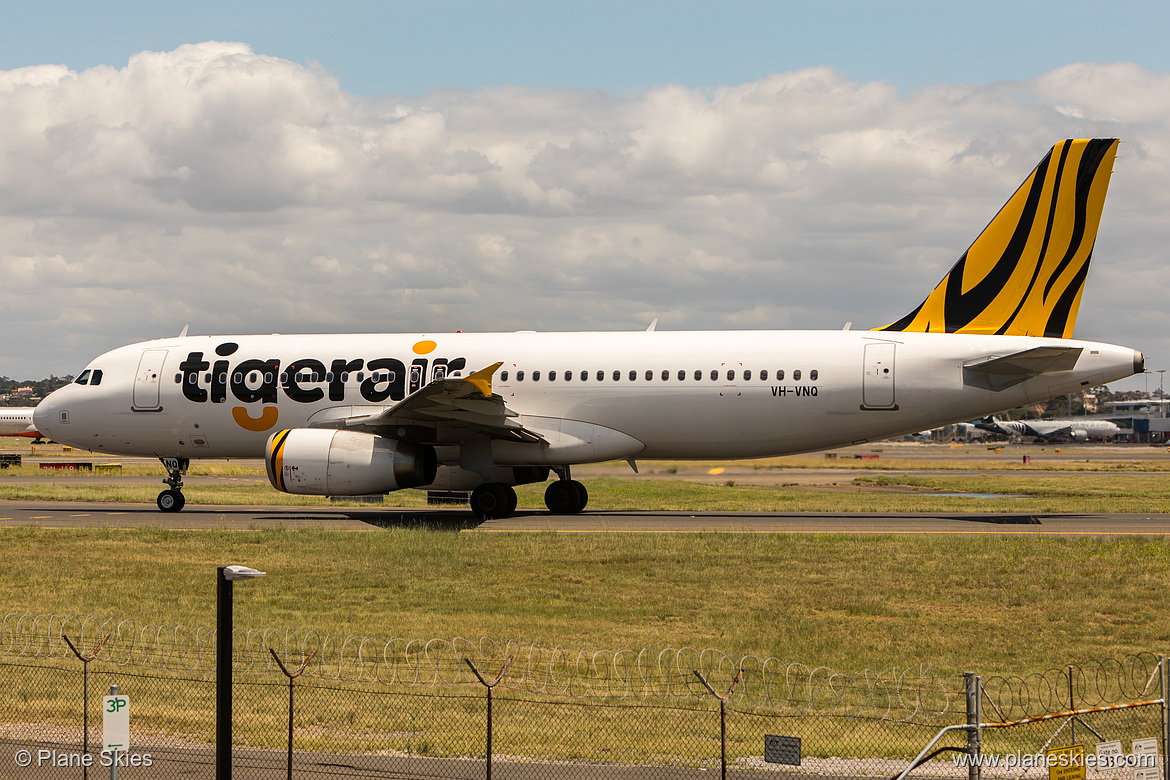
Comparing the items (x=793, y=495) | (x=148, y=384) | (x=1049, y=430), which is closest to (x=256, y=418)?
(x=148, y=384)

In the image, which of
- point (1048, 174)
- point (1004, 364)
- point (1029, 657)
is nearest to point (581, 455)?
point (1004, 364)

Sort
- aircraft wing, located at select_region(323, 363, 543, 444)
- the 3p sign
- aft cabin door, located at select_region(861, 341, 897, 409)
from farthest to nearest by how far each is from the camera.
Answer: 1. aft cabin door, located at select_region(861, 341, 897, 409)
2. aircraft wing, located at select_region(323, 363, 543, 444)
3. the 3p sign

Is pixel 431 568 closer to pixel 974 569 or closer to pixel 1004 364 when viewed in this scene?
pixel 974 569

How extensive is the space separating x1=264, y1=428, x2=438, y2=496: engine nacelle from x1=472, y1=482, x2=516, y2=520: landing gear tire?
244 centimetres

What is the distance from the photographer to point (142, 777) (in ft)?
33.7

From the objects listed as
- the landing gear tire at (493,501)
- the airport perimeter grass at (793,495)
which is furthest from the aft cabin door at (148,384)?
the landing gear tire at (493,501)

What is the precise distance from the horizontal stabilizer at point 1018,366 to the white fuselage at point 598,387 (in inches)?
7.9

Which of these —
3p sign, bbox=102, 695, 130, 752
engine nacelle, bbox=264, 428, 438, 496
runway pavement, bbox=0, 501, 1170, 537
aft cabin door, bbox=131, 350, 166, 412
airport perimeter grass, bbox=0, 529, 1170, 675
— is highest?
aft cabin door, bbox=131, 350, 166, 412

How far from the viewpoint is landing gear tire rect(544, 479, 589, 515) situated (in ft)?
104

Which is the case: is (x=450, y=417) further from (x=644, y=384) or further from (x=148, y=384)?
(x=148, y=384)

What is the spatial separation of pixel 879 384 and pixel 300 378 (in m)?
15.5

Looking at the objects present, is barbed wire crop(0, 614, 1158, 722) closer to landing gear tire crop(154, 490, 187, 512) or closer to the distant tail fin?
the distant tail fin

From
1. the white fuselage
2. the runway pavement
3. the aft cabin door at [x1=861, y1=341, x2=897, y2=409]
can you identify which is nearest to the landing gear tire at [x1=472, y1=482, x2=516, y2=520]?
the runway pavement

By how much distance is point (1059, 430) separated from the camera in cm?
15138
